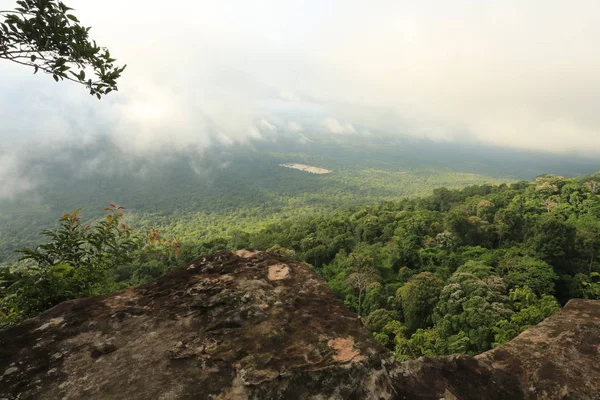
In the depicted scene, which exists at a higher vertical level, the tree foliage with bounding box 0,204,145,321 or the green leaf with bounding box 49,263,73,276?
the green leaf with bounding box 49,263,73,276

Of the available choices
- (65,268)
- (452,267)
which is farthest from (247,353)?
(452,267)

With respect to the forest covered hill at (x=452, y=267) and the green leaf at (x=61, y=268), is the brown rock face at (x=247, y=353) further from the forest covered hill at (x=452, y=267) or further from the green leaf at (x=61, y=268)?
the forest covered hill at (x=452, y=267)

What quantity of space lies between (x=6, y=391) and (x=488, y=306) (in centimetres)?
2488

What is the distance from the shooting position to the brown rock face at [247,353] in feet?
7.73

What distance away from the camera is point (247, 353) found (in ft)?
8.80

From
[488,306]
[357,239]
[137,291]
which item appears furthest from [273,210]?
[137,291]

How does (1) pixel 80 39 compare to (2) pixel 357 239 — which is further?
(2) pixel 357 239

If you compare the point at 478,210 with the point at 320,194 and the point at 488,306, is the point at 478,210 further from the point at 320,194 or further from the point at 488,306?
the point at 320,194

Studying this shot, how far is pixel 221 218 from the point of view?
13512cm

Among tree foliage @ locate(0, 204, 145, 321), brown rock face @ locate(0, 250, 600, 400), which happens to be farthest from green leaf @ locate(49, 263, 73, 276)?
brown rock face @ locate(0, 250, 600, 400)

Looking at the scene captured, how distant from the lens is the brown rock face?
7.73 ft

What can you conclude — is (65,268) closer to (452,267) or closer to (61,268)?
(61,268)

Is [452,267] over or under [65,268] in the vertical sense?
under

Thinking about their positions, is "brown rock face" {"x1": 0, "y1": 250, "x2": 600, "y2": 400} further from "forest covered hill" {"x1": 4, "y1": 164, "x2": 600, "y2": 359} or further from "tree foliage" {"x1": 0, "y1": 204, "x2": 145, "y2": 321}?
"forest covered hill" {"x1": 4, "y1": 164, "x2": 600, "y2": 359}
